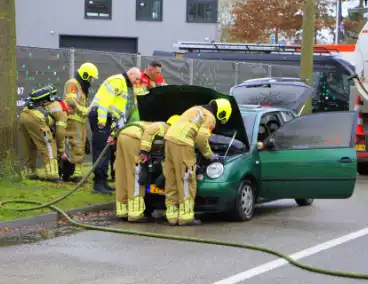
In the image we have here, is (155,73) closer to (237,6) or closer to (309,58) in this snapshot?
(309,58)

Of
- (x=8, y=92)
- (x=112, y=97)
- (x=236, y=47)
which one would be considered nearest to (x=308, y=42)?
(x=236, y=47)

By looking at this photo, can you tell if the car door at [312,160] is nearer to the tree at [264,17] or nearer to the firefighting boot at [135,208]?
the firefighting boot at [135,208]

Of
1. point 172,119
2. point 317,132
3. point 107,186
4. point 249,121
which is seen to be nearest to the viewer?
point 172,119

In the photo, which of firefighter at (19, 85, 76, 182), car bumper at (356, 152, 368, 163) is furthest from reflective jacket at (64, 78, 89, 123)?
car bumper at (356, 152, 368, 163)

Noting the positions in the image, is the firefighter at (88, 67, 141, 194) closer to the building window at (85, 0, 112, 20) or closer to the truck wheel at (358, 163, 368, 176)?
the truck wheel at (358, 163, 368, 176)

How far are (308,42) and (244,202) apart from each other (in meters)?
9.84

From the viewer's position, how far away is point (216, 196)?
10.2 m

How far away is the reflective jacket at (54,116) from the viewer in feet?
40.2

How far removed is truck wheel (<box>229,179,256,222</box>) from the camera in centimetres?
1038

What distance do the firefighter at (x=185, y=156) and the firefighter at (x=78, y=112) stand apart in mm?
3083

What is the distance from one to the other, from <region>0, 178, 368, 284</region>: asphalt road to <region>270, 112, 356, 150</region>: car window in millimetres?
1017

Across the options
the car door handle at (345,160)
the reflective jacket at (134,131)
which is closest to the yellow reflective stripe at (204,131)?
the reflective jacket at (134,131)

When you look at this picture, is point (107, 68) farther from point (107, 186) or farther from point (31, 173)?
point (107, 186)

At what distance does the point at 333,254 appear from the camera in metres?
8.47
